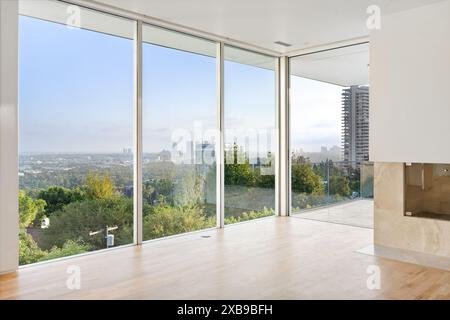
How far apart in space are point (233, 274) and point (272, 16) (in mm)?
3278

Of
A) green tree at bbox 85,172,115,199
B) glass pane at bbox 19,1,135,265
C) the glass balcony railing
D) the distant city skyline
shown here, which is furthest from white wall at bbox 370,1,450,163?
green tree at bbox 85,172,115,199

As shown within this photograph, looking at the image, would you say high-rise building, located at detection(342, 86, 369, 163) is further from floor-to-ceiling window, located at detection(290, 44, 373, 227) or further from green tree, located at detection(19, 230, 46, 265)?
green tree, located at detection(19, 230, 46, 265)

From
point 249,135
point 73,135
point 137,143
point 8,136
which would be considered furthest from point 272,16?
point 8,136

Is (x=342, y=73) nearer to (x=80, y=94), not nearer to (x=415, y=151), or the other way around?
(x=415, y=151)

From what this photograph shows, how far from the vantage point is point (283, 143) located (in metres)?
7.45

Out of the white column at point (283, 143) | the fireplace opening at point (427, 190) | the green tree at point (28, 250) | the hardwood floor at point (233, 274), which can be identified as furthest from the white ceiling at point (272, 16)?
the hardwood floor at point (233, 274)

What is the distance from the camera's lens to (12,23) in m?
4.01

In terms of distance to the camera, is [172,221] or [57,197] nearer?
[57,197]

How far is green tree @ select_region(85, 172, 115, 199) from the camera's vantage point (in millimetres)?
4828

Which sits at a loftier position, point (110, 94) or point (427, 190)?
point (110, 94)

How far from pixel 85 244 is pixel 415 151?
4.00 meters

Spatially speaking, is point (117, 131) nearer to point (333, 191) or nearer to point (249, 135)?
point (249, 135)
